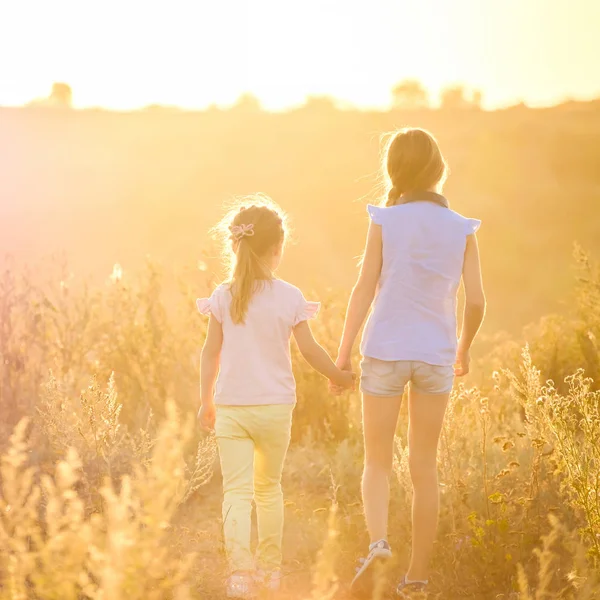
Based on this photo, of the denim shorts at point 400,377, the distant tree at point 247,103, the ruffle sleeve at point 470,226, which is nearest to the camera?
the denim shorts at point 400,377

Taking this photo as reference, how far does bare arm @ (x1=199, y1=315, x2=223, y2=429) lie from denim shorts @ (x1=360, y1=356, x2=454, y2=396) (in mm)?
686

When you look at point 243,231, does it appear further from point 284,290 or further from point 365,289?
point 365,289

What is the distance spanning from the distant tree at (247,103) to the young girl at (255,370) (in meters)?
38.5

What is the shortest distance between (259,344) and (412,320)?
2.22 ft

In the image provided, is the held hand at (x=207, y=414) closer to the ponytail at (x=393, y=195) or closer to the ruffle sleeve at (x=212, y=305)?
the ruffle sleeve at (x=212, y=305)

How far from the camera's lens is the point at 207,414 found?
12.1 feet

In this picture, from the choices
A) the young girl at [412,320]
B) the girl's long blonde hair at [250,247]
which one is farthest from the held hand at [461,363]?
the girl's long blonde hair at [250,247]

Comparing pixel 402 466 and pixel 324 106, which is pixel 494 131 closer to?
pixel 324 106

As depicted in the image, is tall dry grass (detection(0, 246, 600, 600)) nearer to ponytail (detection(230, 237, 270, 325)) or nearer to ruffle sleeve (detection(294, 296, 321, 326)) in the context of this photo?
ponytail (detection(230, 237, 270, 325))

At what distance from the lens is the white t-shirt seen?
3543 mm

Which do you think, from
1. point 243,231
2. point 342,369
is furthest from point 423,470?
point 243,231

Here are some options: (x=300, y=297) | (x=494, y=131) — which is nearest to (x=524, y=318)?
(x=300, y=297)

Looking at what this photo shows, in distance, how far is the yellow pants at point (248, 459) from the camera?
11.6ft

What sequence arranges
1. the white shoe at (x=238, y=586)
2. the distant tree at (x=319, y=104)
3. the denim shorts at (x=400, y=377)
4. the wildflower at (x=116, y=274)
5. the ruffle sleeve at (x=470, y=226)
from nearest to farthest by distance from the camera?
1. the white shoe at (x=238, y=586)
2. the denim shorts at (x=400, y=377)
3. the ruffle sleeve at (x=470, y=226)
4. the wildflower at (x=116, y=274)
5. the distant tree at (x=319, y=104)
